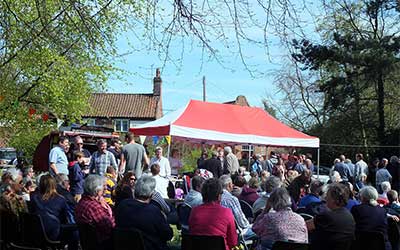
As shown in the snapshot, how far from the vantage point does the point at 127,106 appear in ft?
181

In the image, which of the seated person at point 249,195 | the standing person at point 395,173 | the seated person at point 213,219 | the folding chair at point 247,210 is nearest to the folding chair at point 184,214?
the folding chair at point 247,210

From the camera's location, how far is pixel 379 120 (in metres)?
28.7

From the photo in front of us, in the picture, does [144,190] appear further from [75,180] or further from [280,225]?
[75,180]

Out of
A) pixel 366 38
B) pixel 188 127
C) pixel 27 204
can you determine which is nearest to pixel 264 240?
pixel 27 204

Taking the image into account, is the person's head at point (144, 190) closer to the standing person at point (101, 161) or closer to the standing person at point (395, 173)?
the standing person at point (101, 161)

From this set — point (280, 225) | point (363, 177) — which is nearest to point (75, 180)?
point (280, 225)

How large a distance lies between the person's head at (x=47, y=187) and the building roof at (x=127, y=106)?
46.1 m

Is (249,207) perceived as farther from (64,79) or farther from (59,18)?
(64,79)

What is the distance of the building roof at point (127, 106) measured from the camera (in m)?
53.4

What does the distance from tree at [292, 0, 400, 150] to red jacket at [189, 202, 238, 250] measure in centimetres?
1721

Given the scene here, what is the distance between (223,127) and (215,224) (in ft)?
27.5

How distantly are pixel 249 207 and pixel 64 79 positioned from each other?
45.0 feet

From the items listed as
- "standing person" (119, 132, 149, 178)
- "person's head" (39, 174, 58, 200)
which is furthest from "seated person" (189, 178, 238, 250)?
"standing person" (119, 132, 149, 178)

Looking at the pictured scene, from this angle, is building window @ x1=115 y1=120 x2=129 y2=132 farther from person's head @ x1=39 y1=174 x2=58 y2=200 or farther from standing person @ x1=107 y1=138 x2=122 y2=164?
person's head @ x1=39 y1=174 x2=58 y2=200
